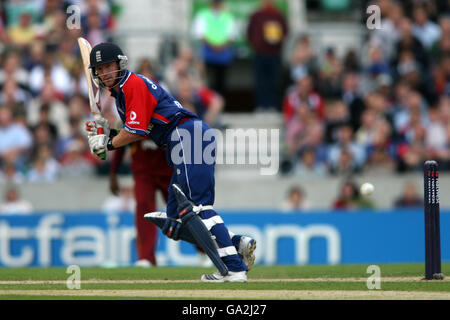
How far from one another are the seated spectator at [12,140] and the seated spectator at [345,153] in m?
5.18

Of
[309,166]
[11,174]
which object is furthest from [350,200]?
[11,174]

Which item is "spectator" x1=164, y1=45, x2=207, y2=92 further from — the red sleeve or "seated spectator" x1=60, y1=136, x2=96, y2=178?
the red sleeve

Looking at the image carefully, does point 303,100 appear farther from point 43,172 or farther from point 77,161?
point 43,172

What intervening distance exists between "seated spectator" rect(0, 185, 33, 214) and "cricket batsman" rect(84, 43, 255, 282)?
6646 millimetres

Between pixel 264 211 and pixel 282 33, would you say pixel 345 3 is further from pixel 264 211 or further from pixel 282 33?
pixel 264 211

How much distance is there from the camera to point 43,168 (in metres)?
17.2

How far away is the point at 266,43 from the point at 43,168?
15.4 feet

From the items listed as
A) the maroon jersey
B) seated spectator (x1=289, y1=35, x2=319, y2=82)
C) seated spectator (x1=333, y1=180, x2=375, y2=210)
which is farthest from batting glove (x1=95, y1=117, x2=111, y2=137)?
seated spectator (x1=289, y1=35, x2=319, y2=82)

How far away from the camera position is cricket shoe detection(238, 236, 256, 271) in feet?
32.6

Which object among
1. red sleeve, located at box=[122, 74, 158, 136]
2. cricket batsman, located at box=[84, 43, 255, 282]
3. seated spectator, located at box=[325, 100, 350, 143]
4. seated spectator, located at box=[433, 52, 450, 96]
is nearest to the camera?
cricket batsman, located at box=[84, 43, 255, 282]

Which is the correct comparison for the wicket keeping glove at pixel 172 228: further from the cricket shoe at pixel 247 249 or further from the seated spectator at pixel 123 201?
the seated spectator at pixel 123 201

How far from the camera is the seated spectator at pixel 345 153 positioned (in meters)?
17.0

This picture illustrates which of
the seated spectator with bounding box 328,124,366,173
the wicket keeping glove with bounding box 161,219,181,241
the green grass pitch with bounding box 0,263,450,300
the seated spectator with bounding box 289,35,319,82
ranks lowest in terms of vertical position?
the green grass pitch with bounding box 0,263,450,300
